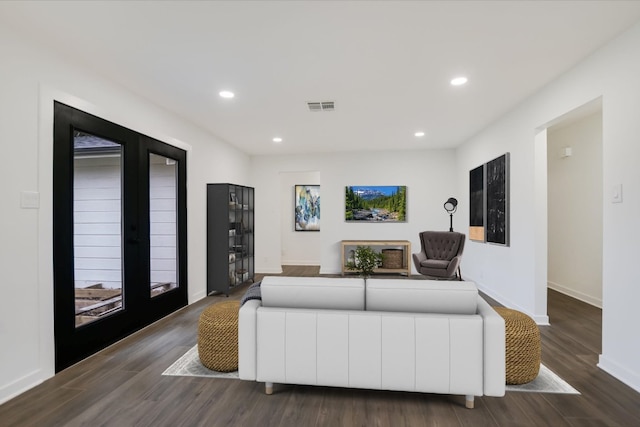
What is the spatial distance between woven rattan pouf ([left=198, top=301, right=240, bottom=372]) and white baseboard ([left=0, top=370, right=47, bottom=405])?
1.13 m

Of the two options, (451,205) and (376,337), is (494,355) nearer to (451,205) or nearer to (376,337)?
(376,337)

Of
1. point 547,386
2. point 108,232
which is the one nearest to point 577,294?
point 547,386

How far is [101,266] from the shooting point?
323 cm

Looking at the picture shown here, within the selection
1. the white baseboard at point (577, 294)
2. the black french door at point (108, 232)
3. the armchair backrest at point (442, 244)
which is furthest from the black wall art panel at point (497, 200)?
the black french door at point (108, 232)

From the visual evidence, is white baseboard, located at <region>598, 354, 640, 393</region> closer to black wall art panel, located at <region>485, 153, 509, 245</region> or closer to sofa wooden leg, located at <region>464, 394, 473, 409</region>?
sofa wooden leg, located at <region>464, 394, 473, 409</region>

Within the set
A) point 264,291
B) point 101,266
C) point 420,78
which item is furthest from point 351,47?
point 101,266

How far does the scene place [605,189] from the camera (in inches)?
100

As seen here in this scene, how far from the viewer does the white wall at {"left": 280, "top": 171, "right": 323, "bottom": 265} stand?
7.94m

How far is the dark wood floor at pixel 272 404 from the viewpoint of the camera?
1.87 m

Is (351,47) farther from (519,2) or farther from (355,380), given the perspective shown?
(355,380)

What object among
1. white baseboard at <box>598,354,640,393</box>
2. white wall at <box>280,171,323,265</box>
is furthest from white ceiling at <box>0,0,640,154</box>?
white wall at <box>280,171,323,265</box>

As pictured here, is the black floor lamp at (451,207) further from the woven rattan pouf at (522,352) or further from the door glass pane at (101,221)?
the door glass pane at (101,221)

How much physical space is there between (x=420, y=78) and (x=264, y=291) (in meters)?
2.44

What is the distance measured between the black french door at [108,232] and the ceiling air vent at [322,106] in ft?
6.04
